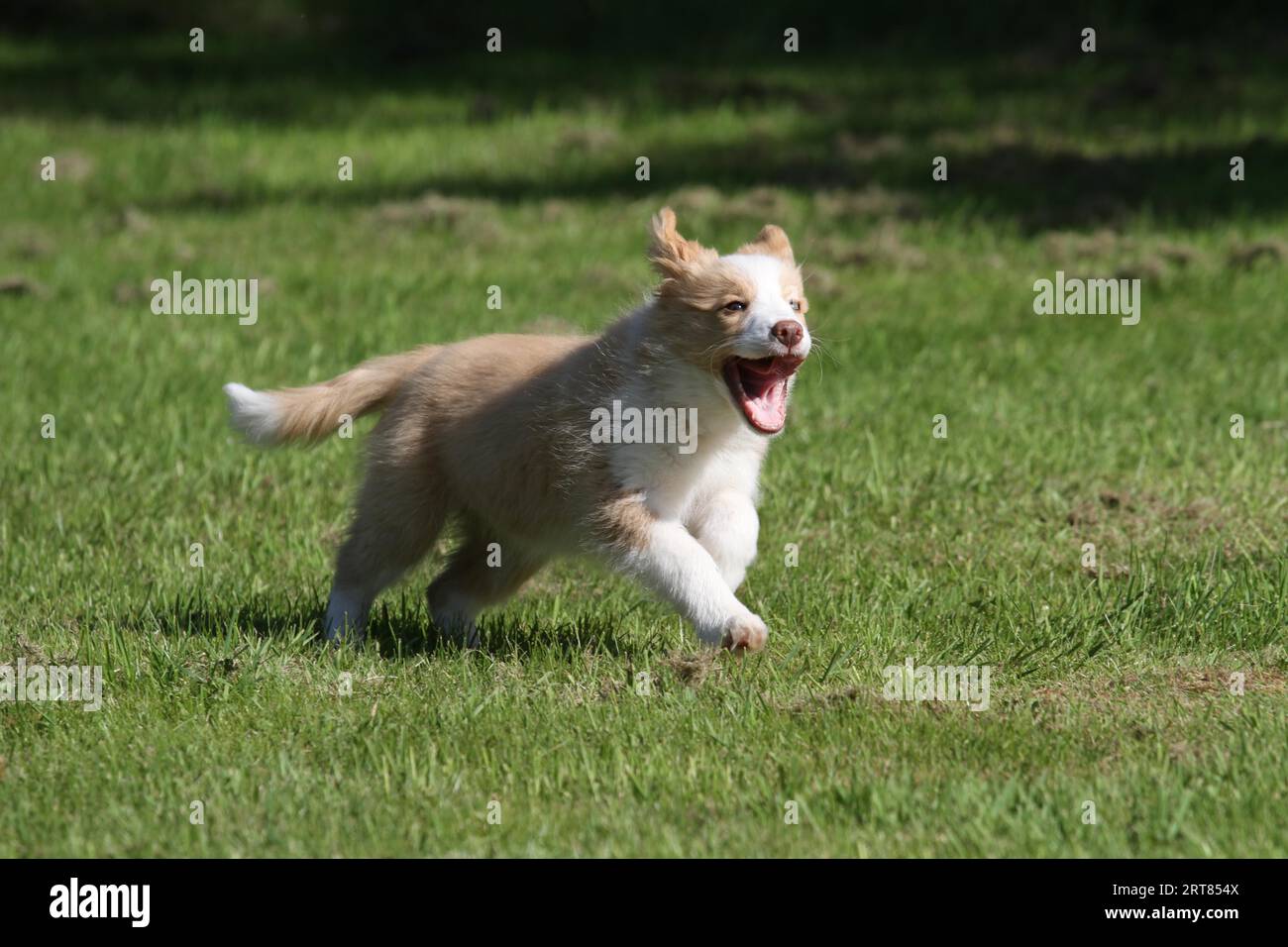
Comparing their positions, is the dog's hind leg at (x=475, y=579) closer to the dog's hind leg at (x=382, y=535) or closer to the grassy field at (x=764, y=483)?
the grassy field at (x=764, y=483)

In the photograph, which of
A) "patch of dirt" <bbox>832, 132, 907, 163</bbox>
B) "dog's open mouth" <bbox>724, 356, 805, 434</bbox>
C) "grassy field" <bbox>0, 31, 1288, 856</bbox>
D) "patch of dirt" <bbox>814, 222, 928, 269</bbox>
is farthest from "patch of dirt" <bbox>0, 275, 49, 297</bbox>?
"dog's open mouth" <bbox>724, 356, 805, 434</bbox>

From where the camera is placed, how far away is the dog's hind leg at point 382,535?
218 inches

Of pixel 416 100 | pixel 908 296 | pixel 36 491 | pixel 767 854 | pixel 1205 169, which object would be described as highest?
pixel 416 100

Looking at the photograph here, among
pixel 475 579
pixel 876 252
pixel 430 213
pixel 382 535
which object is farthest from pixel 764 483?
pixel 430 213

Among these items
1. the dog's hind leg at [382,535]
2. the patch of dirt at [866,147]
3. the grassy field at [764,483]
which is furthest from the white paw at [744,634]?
the patch of dirt at [866,147]

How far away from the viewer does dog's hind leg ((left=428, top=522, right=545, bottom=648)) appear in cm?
576

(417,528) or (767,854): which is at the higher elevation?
(417,528)

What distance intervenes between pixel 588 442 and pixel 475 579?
929 mm

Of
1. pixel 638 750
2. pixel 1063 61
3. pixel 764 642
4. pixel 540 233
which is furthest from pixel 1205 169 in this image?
pixel 638 750

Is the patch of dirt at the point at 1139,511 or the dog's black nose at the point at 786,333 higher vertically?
the dog's black nose at the point at 786,333

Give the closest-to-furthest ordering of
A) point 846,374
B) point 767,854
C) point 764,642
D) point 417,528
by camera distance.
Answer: point 767,854 < point 764,642 < point 417,528 < point 846,374

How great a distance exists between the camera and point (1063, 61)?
15.9 meters

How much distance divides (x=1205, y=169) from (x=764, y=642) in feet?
29.1

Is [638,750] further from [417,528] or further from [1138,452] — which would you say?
[1138,452]
